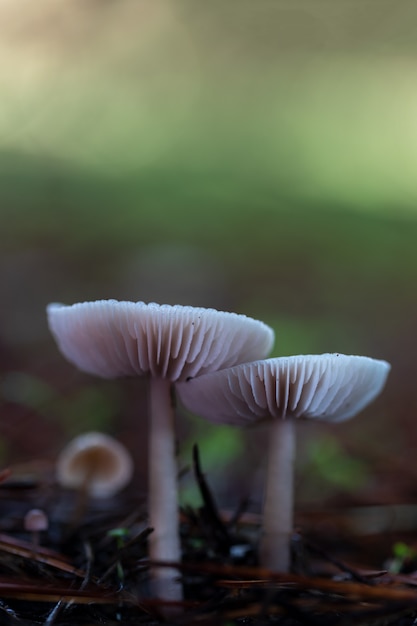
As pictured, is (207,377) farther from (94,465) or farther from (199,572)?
(94,465)

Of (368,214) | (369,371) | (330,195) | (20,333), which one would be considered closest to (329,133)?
(330,195)

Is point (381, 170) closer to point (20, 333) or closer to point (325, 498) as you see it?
point (20, 333)

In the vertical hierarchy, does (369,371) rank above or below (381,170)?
Result: below

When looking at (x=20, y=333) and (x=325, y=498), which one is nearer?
(x=325, y=498)

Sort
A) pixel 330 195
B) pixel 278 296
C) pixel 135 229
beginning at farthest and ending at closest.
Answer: pixel 330 195, pixel 135 229, pixel 278 296

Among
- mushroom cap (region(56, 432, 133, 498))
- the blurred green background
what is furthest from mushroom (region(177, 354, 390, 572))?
the blurred green background

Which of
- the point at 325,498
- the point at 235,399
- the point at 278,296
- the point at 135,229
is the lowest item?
the point at 325,498
